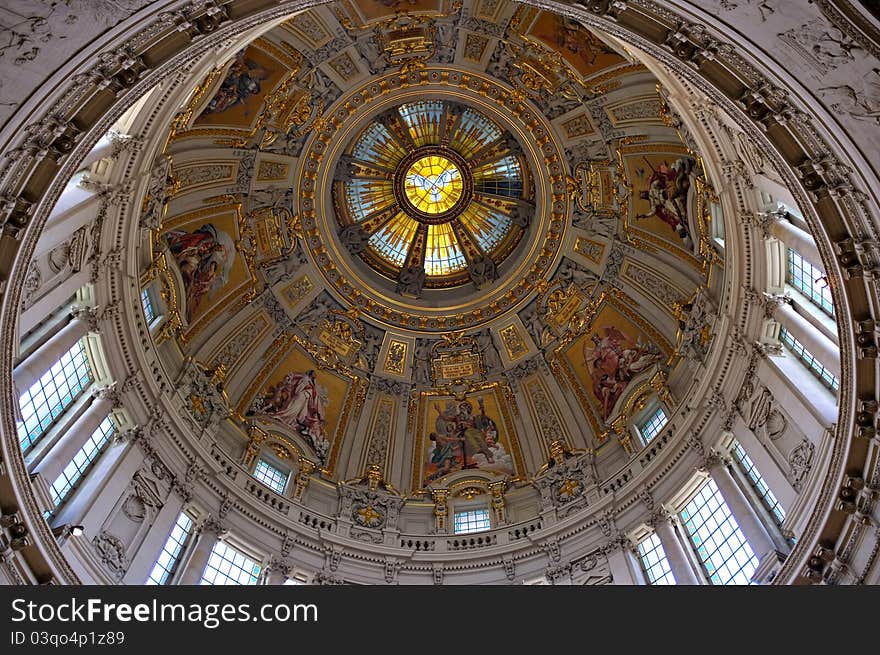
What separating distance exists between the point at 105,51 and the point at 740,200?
16.9 metres

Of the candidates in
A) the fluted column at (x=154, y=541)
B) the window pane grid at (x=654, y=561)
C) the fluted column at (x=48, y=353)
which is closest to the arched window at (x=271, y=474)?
the fluted column at (x=154, y=541)

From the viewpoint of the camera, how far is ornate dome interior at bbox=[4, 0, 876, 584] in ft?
64.3

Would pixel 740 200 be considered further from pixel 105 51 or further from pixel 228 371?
pixel 228 371

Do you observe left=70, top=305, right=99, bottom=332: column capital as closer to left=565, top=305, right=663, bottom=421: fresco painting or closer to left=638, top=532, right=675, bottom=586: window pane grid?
left=638, top=532, right=675, bottom=586: window pane grid

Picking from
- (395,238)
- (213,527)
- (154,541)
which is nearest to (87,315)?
(154,541)

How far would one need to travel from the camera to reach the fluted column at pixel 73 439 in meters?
18.2

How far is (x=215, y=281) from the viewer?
2964cm

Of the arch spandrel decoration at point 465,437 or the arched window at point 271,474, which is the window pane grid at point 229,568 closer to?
the arched window at point 271,474

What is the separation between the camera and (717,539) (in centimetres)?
2148

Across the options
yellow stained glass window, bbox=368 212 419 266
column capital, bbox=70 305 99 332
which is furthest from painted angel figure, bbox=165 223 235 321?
yellow stained glass window, bbox=368 212 419 266

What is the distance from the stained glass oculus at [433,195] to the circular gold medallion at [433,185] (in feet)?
0.16

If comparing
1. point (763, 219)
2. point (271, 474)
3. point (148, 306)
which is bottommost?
point (763, 219)

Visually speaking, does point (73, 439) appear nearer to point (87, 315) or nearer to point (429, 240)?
point (87, 315)

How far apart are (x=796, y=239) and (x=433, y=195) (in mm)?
20499
